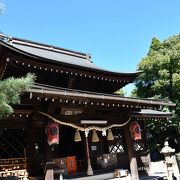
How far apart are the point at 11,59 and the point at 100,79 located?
5.36 m

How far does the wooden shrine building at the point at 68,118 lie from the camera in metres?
9.95

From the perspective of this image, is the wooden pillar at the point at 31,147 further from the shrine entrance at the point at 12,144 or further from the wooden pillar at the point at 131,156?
the wooden pillar at the point at 131,156

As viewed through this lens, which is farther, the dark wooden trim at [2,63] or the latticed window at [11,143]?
the latticed window at [11,143]

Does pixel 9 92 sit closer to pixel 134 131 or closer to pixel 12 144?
pixel 12 144

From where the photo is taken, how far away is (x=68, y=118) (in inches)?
428

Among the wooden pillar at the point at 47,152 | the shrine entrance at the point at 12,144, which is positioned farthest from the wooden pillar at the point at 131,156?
the shrine entrance at the point at 12,144

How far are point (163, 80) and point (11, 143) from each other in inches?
716

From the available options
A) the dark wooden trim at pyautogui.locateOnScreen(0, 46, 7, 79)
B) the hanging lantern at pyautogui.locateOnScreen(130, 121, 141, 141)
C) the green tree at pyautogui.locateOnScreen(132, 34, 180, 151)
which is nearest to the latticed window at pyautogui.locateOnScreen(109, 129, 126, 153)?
the hanging lantern at pyautogui.locateOnScreen(130, 121, 141, 141)

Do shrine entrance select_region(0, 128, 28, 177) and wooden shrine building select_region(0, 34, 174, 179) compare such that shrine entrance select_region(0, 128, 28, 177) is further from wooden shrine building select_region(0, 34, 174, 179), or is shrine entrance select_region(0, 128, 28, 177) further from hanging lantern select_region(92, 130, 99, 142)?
hanging lantern select_region(92, 130, 99, 142)

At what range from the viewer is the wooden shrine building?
995 cm

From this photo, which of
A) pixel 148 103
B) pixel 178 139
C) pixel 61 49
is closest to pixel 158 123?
pixel 178 139

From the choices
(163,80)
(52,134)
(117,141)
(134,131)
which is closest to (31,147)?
(52,134)

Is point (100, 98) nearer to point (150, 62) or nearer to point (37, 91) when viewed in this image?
point (37, 91)

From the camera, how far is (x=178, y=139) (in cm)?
2756
